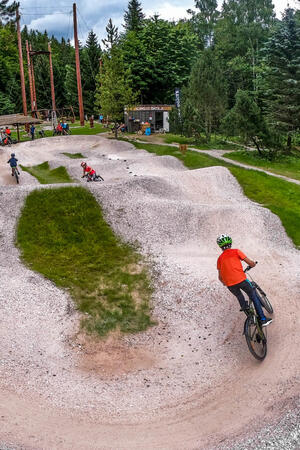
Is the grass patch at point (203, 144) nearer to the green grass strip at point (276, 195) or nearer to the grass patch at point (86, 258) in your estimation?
the green grass strip at point (276, 195)

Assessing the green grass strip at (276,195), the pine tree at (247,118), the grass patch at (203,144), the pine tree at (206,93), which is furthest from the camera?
the pine tree at (206,93)

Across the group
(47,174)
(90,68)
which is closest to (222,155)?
(47,174)

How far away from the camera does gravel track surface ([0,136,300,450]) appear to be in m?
9.15

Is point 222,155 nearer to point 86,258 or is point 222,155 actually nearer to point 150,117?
point 150,117

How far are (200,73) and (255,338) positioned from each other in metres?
44.0

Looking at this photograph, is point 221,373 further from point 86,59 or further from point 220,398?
point 86,59

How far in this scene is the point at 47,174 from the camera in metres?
36.5

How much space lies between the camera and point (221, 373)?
37.7 ft

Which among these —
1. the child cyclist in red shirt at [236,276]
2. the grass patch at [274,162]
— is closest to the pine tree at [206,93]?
the grass patch at [274,162]

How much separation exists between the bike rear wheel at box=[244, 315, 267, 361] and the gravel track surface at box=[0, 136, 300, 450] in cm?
37

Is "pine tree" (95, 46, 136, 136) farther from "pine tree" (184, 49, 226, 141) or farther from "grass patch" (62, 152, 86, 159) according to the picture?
"grass patch" (62, 152, 86, 159)

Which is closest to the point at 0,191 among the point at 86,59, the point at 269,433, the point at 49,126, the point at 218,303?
the point at 218,303

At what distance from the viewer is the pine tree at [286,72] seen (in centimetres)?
4631

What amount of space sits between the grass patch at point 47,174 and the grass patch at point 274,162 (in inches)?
675
